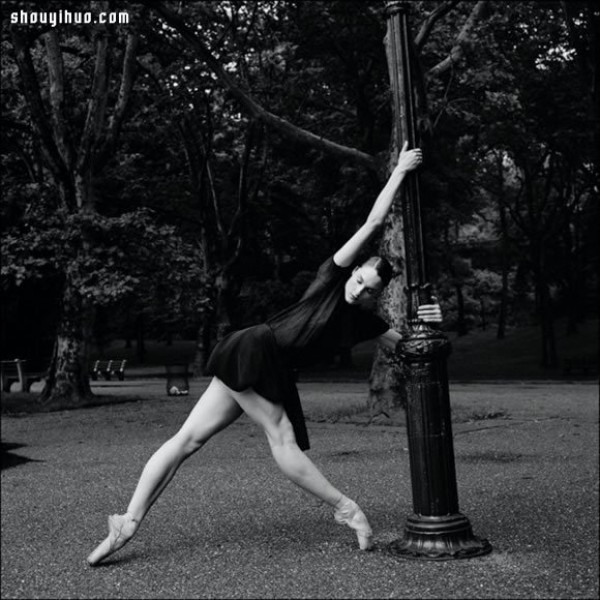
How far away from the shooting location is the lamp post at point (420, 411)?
8.77 ft

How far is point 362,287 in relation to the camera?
1.88m

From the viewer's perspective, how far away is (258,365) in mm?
1856

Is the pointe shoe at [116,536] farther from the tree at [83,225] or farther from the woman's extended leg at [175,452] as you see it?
the tree at [83,225]

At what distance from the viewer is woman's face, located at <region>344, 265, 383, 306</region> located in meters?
1.89

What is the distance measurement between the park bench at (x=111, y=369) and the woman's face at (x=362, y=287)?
93.6 inches

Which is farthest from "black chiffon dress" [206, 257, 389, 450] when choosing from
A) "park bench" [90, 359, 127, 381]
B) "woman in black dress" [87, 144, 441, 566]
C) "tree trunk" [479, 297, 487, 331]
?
"tree trunk" [479, 297, 487, 331]

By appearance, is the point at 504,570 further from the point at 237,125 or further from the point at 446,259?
the point at 446,259

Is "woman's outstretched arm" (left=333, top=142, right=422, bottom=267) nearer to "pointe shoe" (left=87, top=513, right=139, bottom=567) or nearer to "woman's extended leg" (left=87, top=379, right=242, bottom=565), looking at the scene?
"woman's extended leg" (left=87, top=379, right=242, bottom=565)

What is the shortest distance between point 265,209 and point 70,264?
11.2ft

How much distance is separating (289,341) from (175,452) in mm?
333

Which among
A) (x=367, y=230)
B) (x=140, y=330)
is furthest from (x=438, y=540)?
(x=140, y=330)

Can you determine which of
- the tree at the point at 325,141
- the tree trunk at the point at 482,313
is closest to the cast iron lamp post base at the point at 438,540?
the tree at the point at 325,141

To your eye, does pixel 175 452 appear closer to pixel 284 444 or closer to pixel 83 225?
pixel 284 444

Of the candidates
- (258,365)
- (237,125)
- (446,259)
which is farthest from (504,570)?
(446,259)
